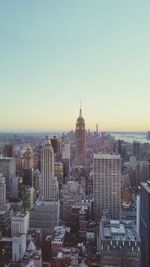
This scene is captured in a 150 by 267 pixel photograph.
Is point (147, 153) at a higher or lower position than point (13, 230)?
higher

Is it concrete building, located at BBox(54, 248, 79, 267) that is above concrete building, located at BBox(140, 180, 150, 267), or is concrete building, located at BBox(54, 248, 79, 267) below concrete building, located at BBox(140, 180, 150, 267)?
below

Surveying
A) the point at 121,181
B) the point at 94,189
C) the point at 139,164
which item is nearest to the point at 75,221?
the point at 94,189

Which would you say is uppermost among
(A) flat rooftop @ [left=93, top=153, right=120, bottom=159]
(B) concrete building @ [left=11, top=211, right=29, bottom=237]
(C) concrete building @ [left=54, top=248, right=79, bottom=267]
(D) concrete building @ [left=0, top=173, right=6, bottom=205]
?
(A) flat rooftop @ [left=93, top=153, right=120, bottom=159]

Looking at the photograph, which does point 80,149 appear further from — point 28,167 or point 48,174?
point 28,167

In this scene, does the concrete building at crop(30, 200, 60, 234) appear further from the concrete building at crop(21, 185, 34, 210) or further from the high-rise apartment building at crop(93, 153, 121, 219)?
the high-rise apartment building at crop(93, 153, 121, 219)

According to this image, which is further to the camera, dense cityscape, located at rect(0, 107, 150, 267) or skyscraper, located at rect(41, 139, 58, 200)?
skyscraper, located at rect(41, 139, 58, 200)

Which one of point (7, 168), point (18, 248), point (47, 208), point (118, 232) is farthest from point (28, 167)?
point (118, 232)

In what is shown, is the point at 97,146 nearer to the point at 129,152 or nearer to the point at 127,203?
the point at 129,152

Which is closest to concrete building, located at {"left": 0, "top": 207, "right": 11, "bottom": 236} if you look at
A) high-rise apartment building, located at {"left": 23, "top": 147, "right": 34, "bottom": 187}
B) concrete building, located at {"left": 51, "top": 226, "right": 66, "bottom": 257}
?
concrete building, located at {"left": 51, "top": 226, "right": 66, "bottom": 257}
